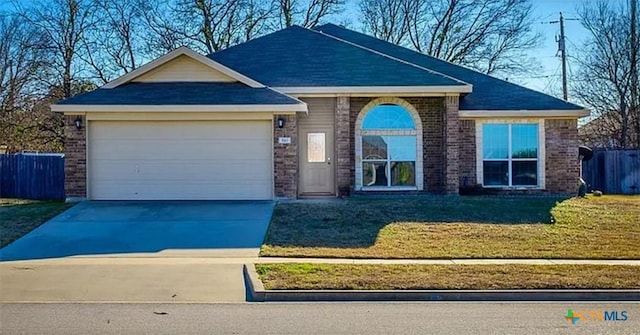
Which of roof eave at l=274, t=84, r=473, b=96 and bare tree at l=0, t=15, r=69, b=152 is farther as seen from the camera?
bare tree at l=0, t=15, r=69, b=152

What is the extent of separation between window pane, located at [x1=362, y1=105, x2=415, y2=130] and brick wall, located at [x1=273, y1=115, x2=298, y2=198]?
269cm

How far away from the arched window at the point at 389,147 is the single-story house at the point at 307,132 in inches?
1.2

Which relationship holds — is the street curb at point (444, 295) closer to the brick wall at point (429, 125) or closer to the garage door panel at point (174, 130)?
the garage door panel at point (174, 130)

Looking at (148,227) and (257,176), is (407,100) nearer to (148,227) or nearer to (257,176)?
(257,176)

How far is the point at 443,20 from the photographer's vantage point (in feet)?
116

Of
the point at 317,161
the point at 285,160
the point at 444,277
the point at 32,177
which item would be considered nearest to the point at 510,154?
the point at 317,161

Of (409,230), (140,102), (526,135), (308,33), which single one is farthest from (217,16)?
(409,230)

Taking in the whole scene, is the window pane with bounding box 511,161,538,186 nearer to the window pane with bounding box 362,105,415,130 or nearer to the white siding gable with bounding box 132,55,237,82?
the window pane with bounding box 362,105,415,130

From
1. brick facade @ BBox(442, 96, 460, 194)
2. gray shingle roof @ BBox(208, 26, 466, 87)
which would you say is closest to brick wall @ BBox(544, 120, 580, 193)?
brick facade @ BBox(442, 96, 460, 194)

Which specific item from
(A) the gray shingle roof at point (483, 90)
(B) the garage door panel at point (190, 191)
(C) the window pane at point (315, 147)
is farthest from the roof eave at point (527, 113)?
(B) the garage door panel at point (190, 191)

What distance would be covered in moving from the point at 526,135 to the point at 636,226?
498 centimetres

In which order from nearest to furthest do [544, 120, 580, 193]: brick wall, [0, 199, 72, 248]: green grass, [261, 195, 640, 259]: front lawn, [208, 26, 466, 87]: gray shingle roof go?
[261, 195, 640, 259]: front lawn < [0, 199, 72, 248]: green grass < [208, 26, 466, 87]: gray shingle roof < [544, 120, 580, 193]: brick wall

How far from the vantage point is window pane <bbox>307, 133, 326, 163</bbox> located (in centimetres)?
1731

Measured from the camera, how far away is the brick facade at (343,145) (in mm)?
16734
